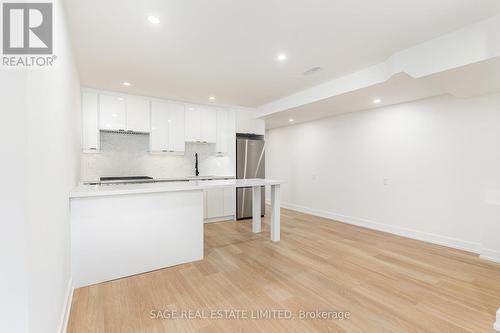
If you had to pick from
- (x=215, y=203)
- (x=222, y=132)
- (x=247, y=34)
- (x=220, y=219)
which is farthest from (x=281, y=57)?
(x=220, y=219)

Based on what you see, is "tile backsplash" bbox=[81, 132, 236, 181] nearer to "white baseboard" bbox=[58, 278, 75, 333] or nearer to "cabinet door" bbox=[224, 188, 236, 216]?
"cabinet door" bbox=[224, 188, 236, 216]

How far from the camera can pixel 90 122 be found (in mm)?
3869

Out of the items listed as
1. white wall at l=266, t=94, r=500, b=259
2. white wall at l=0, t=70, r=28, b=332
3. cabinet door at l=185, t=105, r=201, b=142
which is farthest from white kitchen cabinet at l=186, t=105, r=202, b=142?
white wall at l=0, t=70, r=28, b=332

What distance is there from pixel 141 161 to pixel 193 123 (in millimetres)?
1273

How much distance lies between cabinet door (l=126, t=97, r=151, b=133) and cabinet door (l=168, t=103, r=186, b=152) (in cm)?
42

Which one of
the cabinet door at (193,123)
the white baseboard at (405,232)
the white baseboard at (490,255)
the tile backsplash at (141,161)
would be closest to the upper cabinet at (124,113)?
the tile backsplash at (141,161)

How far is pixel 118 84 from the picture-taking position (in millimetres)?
3711

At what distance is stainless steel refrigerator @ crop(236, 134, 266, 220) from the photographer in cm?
514

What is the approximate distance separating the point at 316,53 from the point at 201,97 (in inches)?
96.8

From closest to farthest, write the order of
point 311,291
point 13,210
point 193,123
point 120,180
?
1. point 13,210
2. point 311,291
3. point 120,180
4. point 193,123

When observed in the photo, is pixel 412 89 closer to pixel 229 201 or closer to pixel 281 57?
pixel 281 57

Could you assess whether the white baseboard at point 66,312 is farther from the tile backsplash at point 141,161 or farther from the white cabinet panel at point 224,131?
the white cabinet panel at point 224,131

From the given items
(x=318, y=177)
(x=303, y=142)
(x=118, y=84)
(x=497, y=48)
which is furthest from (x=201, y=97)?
(x=497, y=48)

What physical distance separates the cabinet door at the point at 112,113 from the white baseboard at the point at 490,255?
5.67 m
